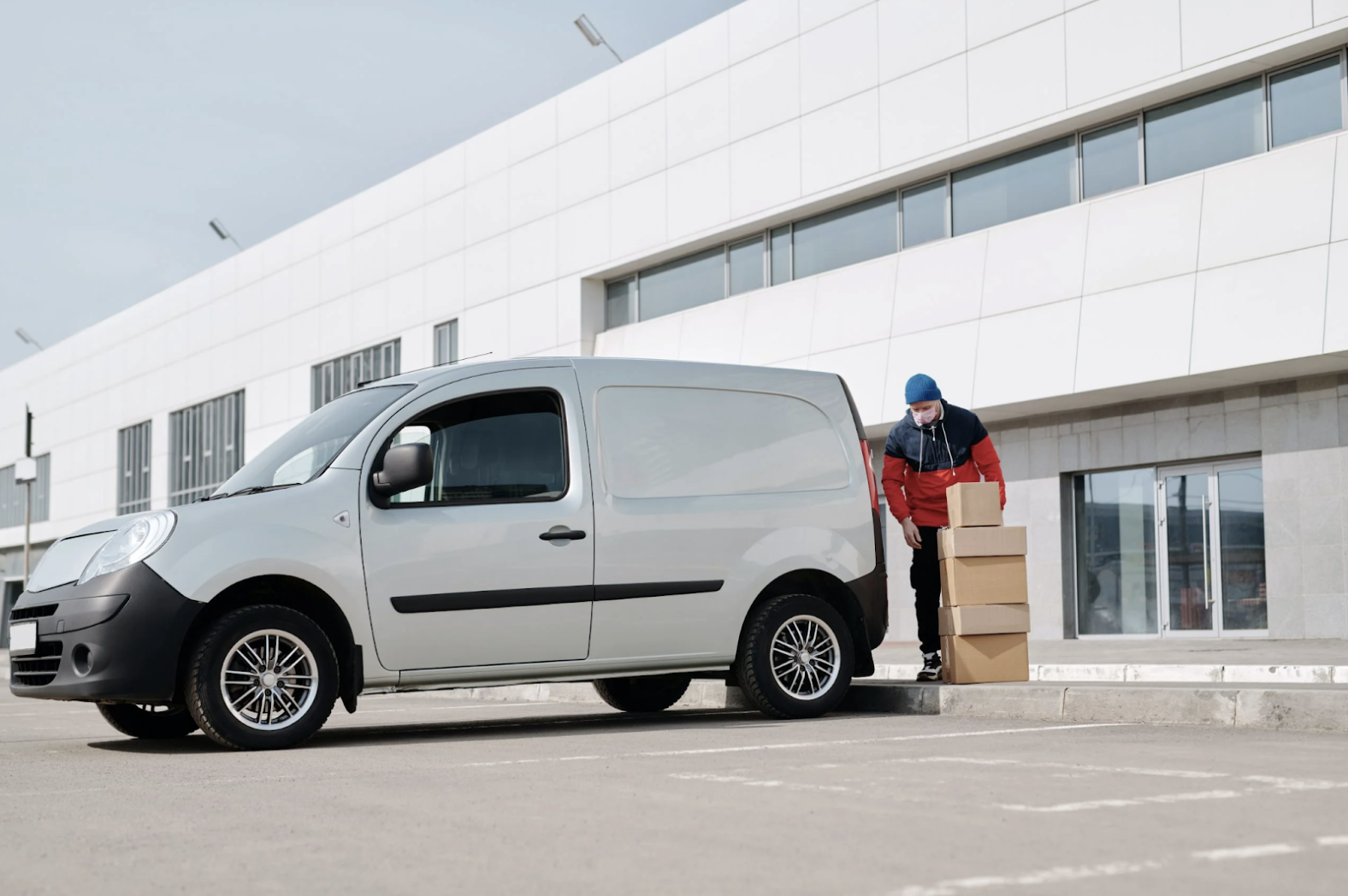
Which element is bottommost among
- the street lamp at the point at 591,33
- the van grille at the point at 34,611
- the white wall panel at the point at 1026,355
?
the van grille at the point at 34,611

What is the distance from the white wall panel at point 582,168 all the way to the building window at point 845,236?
16.6ft

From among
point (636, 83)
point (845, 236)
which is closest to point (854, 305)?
point (845, 236)

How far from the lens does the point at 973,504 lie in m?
9.05

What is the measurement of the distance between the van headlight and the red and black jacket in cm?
439

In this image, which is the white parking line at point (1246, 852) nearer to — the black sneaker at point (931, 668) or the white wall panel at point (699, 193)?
the black sneaker at point (931, 668)

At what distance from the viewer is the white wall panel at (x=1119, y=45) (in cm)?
1780

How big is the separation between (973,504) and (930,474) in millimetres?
530

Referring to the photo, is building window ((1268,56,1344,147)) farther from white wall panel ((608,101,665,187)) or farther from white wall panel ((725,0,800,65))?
white wall panel ((608,101,665,187))

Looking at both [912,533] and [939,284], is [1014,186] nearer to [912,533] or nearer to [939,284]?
[939,284]

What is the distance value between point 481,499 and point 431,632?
72 centimetres

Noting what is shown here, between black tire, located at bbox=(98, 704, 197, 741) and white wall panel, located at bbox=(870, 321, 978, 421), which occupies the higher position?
white wall panel, located at bbox=(870, 321, 978, 421)

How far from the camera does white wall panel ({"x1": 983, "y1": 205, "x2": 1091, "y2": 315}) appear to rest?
18.7m

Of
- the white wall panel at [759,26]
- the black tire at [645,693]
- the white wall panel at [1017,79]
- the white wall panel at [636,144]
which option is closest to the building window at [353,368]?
the white wall panel at [636,144]

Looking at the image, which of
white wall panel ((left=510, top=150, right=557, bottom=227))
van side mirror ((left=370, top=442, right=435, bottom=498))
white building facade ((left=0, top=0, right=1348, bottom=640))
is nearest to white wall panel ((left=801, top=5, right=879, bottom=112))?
white building facade ((left=0, top=0, right=1348, bottom=640))
